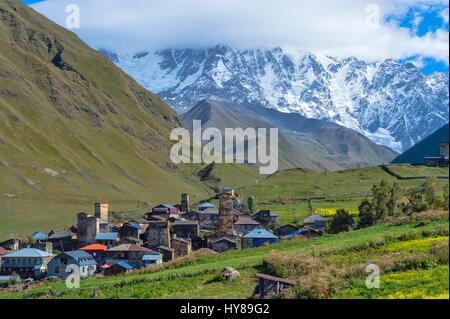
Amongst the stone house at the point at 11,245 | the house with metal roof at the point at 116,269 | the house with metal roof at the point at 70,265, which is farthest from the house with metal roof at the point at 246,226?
the stone house at the point at 11,245

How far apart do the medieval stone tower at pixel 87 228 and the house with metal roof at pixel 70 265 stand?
19.7 meters

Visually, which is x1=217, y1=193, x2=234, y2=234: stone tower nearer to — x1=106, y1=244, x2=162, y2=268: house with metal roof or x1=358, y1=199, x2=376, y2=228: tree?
x1=106, y1=244, x2=162, y2=268: house with metal roof

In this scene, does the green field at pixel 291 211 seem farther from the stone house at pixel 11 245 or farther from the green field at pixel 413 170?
the stone house at pixel 11 245

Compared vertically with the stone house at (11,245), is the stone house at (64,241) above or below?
above

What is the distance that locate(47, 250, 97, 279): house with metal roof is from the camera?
3081 inches

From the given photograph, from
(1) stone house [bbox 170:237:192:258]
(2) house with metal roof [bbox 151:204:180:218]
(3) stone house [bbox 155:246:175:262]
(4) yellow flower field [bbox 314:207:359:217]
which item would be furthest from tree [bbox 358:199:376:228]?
(2) house with metal roof [bbox 151:204:180:218]

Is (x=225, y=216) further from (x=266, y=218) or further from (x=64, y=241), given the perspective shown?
(x=64, y=241)

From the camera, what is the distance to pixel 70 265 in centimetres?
7775

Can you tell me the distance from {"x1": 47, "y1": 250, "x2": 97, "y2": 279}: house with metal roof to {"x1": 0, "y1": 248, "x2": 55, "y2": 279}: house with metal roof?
13.3ft

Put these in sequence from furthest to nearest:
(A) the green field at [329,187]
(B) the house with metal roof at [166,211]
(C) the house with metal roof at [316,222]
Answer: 1. (A) the green field at [329,187]
2. (B) the house with metal roof at [166,211]
3. (C) the house with metal roof at [316,222]

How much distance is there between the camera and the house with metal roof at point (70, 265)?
78250 millimetres

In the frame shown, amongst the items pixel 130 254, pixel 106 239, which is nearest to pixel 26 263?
pixel 106 239
